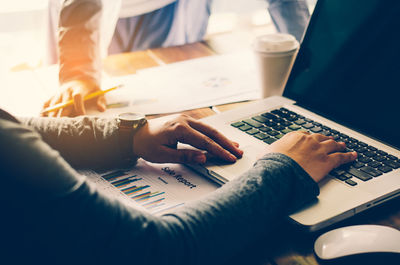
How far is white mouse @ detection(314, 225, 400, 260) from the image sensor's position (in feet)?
1.66

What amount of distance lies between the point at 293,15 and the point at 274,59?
62 cm

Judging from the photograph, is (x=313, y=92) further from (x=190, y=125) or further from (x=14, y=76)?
(x=14, y=76)

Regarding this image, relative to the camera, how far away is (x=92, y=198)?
0.45m

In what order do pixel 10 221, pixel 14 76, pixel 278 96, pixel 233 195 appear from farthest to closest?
pixel 14 76 → pixel 278 96 → pixel 233 195 → pixel 10 221

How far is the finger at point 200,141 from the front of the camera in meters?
0.75

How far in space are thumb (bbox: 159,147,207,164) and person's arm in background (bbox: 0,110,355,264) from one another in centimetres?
14

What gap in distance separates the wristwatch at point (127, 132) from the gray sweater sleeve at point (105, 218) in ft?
0.88

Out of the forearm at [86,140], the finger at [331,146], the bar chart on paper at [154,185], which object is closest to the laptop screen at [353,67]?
the finger at [331,146]

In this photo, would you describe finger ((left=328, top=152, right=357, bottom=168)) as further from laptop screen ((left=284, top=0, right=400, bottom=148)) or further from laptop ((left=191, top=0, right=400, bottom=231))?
laptop screen ((left=284, top=0, right=400, bottom=148))

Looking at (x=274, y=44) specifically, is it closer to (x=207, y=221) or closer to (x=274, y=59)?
(x=274, y=59)

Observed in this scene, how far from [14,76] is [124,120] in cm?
68

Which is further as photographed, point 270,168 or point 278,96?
point 278,96

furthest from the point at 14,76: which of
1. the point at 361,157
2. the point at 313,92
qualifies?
the point at 361,157

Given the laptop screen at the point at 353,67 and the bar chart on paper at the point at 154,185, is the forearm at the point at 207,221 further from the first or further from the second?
the laptop screen at the point at 353,67
